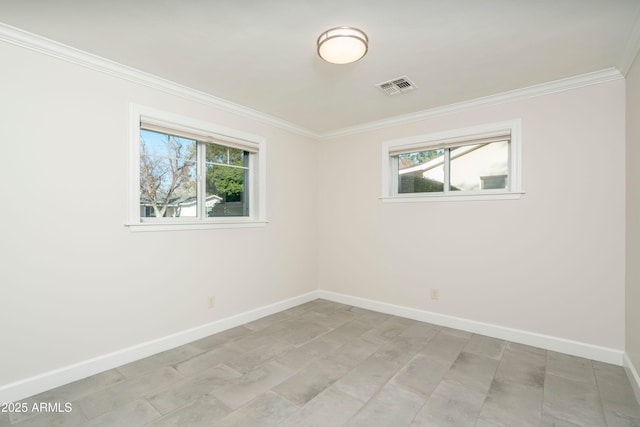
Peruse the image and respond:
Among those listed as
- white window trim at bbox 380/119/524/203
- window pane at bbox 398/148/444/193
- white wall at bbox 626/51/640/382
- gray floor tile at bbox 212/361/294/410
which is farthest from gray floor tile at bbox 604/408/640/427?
window pane at bbox 398/148/444/193

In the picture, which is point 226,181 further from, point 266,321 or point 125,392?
point 125,392

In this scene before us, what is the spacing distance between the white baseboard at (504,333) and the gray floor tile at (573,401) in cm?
55

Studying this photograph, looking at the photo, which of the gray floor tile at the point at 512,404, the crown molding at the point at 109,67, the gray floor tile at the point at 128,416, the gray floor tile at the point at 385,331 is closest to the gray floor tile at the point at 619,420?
the gray floor tile at the point at 512,404

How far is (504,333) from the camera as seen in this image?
10.1 ft

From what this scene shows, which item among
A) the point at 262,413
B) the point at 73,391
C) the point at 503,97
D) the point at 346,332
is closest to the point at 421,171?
the point at 503,97

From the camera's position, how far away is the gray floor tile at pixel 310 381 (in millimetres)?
2135

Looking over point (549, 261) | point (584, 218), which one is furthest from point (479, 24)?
point (549, 261)

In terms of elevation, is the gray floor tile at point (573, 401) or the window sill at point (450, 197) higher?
the window sill at point (450, 197)

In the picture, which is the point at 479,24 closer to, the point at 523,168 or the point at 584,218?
the point at 523,168

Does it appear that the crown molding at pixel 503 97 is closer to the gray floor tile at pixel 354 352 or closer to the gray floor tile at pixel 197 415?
the gray floor tile at pixel 354 352

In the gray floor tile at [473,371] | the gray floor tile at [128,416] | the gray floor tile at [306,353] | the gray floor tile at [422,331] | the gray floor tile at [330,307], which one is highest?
the gray floor tile at [128,416]

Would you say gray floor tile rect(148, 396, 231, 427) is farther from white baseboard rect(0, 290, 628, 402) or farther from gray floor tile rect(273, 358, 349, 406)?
white baseboard rect(0, 290, 628, 402)

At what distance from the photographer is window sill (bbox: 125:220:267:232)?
2.67 m

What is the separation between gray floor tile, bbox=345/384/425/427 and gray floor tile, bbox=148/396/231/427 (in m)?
0.82
